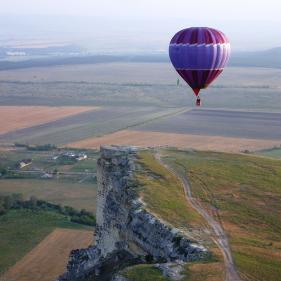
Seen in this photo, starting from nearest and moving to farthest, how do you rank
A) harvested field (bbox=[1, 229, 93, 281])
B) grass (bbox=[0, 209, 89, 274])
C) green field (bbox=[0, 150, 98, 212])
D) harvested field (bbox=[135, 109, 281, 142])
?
harvested field (bbox=[1, 229, 93, 281]), grass (bbox=[0, 209, 89, 274]), green field (bbox=[0, 150, 98, 212]), harvested field (bbox=[135, 109, 281, 142])

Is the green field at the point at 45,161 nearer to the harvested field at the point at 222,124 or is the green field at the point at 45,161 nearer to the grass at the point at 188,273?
the harvested field at the point at 222,124

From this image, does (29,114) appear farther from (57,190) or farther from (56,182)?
(57,190)

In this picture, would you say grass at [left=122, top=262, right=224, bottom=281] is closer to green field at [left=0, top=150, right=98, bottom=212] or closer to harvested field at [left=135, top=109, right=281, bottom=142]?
green field at [left=0, top=150, right=98, bottom=212]

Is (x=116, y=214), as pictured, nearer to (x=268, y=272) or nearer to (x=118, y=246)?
(x=118, y=246)

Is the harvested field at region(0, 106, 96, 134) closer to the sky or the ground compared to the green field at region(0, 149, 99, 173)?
closer to the sky

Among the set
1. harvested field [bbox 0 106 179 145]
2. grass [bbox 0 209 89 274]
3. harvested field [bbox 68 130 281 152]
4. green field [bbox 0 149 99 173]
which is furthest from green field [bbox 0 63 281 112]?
grass [bbox 0 209 89 274]

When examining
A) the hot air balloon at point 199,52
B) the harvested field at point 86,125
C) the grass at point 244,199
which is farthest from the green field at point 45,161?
the hot air balloon at point 199,52

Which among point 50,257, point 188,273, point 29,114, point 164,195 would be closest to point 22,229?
point 50,257

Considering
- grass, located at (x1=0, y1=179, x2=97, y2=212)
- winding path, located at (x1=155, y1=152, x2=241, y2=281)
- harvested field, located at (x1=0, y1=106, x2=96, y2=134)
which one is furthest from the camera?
harvested field, located at (x1=0, y1=106, x2=96, y2=134)
